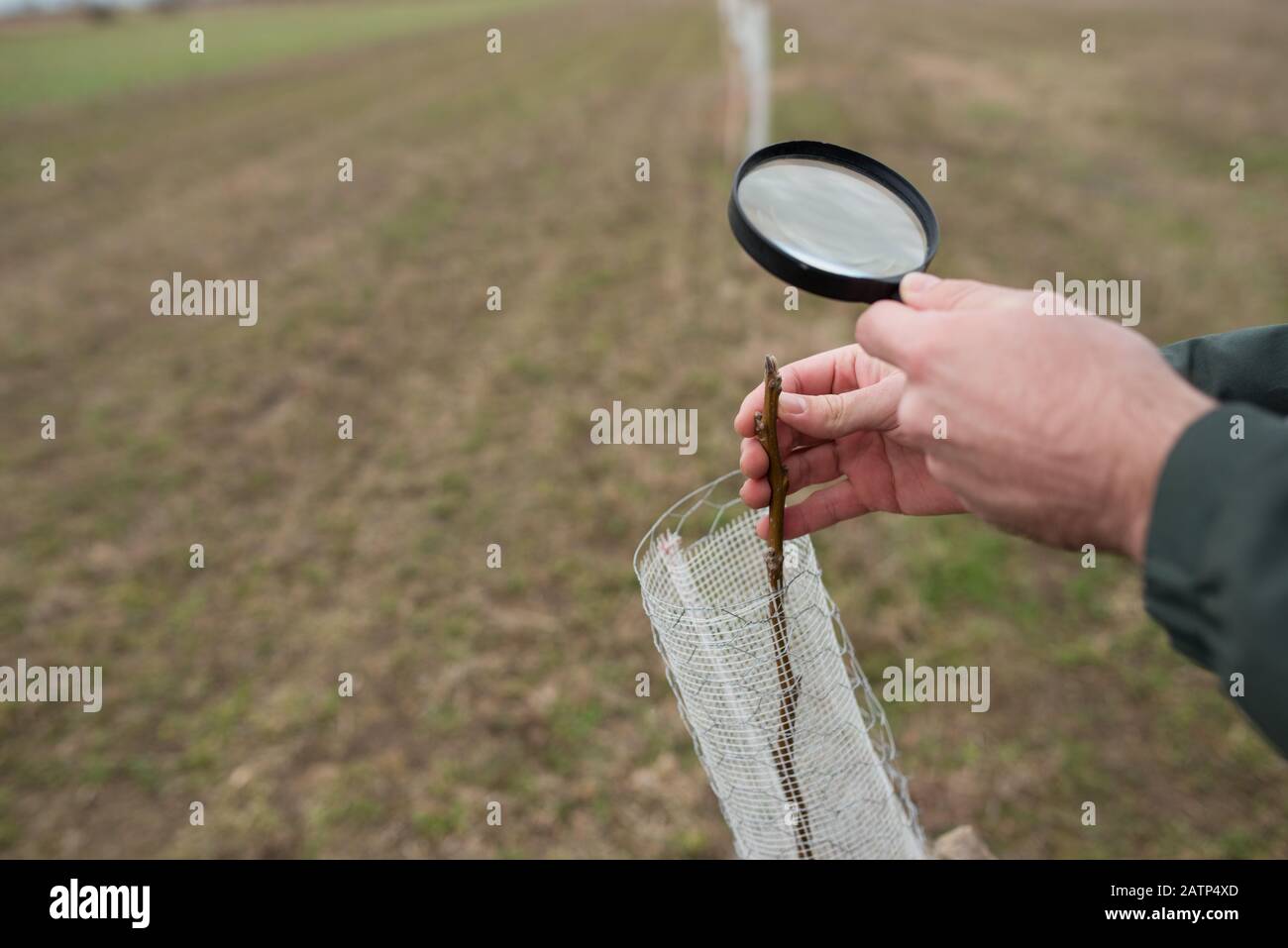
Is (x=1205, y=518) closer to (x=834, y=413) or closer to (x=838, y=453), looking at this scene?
(x=834, y=413)

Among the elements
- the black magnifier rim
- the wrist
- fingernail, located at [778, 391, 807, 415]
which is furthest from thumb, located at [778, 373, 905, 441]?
the wrist

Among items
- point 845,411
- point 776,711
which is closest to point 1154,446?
point 845,411

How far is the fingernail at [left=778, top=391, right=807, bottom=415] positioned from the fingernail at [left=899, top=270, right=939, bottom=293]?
43 centimetres

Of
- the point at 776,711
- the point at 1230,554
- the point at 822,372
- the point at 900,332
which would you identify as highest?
the point at 900,332

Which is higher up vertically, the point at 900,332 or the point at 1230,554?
the point at 900,332

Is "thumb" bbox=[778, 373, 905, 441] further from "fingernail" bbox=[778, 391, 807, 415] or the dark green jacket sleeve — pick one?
the dark green jacket sleeve

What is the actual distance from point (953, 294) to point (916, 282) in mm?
75

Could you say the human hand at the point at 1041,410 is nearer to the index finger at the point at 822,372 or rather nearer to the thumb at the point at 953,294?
the thumb at the point at 953,294

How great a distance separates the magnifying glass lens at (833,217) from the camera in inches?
63.0

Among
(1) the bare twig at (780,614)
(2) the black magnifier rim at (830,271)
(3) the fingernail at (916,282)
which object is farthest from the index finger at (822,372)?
(3) the fingernail at (916,282)

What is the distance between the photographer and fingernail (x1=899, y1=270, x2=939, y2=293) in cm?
140

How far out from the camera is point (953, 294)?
136cm

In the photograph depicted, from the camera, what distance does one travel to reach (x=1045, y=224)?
10.2m

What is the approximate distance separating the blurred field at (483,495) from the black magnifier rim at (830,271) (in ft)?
9.03
